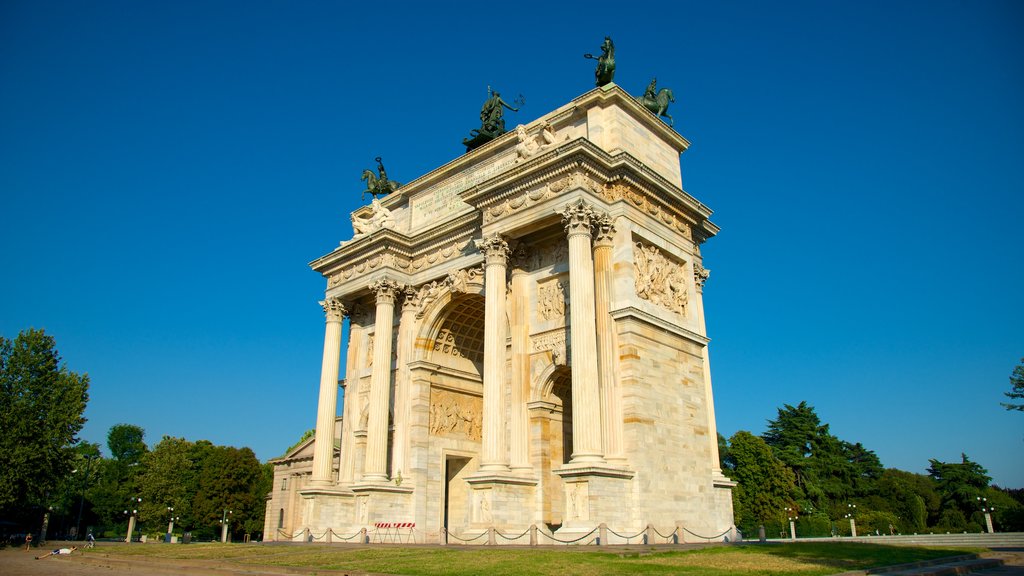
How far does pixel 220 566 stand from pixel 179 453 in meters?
59.0

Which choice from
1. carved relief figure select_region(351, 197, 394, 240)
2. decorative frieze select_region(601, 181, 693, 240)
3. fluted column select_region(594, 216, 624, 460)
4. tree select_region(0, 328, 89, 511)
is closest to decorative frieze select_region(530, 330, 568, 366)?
fluted column select_region(594, 216, 624, 460)

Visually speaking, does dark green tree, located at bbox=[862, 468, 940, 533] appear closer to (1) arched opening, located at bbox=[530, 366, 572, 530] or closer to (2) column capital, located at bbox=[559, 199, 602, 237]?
(1) arched opening, located at bbox=[530, 366, 572, 530]

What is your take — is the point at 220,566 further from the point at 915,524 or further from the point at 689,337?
the point at 915,524

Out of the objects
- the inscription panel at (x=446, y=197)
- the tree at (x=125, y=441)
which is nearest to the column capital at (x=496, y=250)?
the inscription panel at (x=446, y=197)

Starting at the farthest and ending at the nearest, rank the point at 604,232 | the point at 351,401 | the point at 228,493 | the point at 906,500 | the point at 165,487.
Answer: the point at 906,500, the point at 228,493, the point at 165,487, the point at 351,401, the point at 604,232

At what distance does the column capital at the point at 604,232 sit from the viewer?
81.9 ft

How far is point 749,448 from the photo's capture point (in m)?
65.3

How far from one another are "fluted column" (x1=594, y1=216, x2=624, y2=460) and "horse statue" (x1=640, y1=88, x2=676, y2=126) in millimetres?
8452

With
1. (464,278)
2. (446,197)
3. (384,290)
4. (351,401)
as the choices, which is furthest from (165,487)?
(464,278)

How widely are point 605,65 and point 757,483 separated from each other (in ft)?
158

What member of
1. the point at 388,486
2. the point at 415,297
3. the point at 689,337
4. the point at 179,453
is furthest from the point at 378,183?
the point at 179,453

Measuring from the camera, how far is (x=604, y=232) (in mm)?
25078

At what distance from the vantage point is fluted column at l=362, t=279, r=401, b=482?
29.9 m

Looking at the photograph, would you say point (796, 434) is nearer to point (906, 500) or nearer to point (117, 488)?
point (906, 500)
